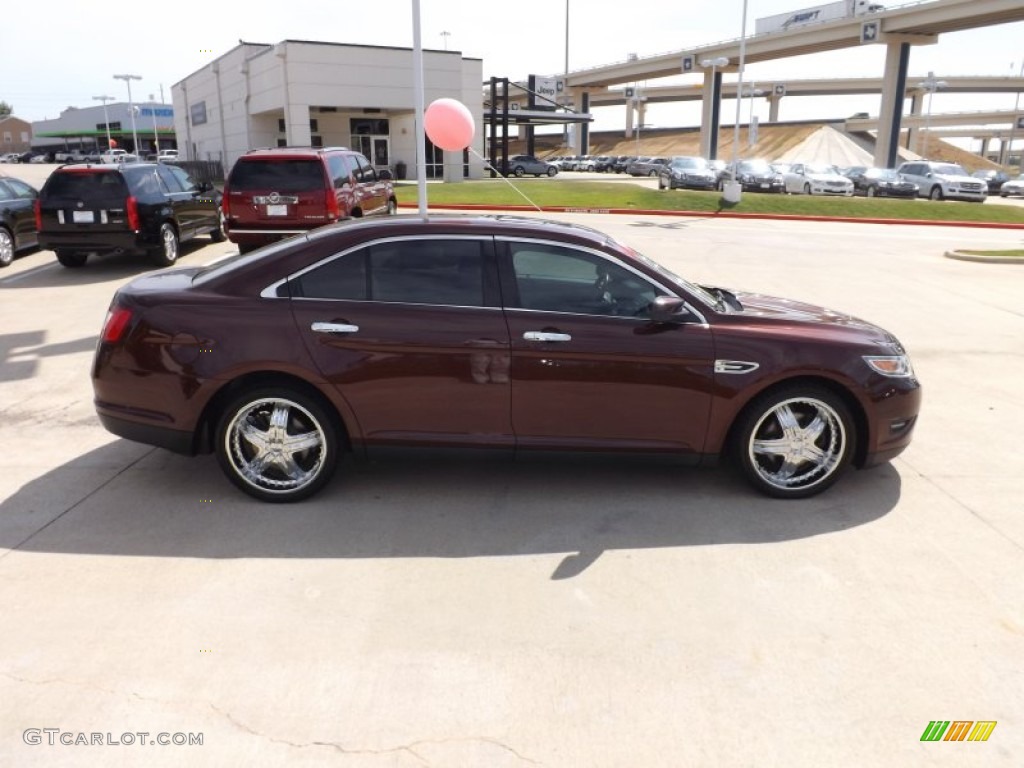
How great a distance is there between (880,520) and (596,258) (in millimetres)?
2180

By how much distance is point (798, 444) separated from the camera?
14.8ft

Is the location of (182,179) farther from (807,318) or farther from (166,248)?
(807,318)

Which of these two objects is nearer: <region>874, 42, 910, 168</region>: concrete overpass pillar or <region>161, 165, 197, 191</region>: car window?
<region>161, 165, 197, 191</region>: car window

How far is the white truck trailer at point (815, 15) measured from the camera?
2092 inches

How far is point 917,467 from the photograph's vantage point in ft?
16.8

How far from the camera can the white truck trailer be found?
53125 mm

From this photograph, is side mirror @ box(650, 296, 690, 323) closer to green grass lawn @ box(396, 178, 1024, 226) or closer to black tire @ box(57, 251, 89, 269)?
black tire @ box(57, 251, 89, 269)

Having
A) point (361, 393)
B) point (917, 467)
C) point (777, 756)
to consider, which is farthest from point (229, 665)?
point (917, 467)

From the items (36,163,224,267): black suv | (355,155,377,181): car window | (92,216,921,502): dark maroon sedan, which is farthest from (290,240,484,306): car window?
(355,155,377,181): car window

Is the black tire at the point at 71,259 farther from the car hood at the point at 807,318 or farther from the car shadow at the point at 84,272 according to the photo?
the car hood at the point at 807,318

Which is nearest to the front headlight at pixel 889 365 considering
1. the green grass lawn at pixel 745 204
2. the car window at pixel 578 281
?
the car window at pixel 578 281

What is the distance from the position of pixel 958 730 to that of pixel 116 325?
175 inches

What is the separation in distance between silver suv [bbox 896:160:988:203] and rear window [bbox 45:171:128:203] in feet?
106

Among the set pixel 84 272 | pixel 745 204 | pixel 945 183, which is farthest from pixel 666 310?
pixel 945 183
